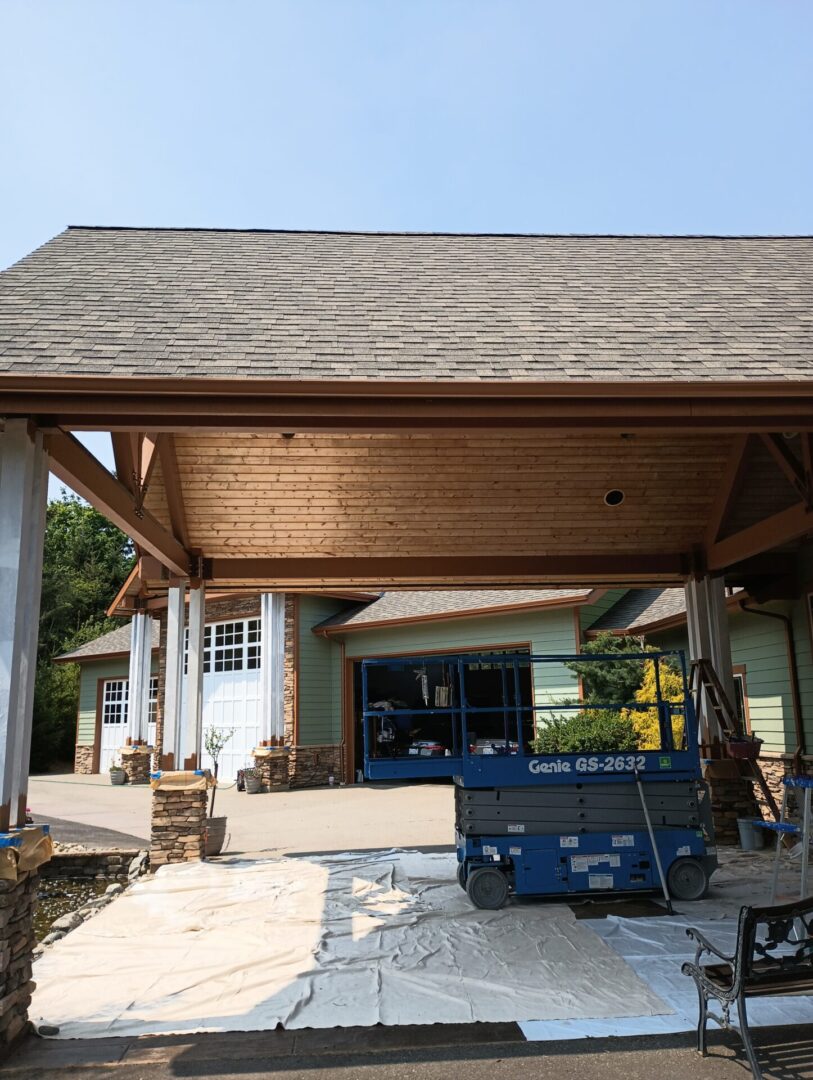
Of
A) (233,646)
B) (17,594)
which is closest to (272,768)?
(233,646)

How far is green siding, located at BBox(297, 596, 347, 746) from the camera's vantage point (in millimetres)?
18312

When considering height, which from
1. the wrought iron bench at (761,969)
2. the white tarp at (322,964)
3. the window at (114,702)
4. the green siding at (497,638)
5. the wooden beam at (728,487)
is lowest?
the white tarp at (322,964)

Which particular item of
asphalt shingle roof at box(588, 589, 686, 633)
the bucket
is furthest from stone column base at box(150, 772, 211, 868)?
asphalt shingle roof at box(588, 589, 686, 633)

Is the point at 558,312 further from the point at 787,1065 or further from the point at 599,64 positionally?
the point at 787,1065

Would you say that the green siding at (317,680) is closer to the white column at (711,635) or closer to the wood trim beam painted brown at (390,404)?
the white column at (711,635)

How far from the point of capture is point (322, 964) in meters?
5.52

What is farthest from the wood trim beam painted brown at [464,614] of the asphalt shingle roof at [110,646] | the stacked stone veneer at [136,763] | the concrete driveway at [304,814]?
the asphalt shingle roof at [110,646]

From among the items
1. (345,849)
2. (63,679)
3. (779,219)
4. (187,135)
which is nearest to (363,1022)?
(345,849)

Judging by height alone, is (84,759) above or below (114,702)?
below

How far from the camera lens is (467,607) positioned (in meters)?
16.8

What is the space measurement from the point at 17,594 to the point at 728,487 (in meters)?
7.73

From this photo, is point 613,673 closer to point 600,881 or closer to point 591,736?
point 591,736

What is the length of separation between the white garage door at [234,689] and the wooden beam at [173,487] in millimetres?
9656

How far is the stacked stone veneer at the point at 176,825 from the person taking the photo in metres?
9.39
